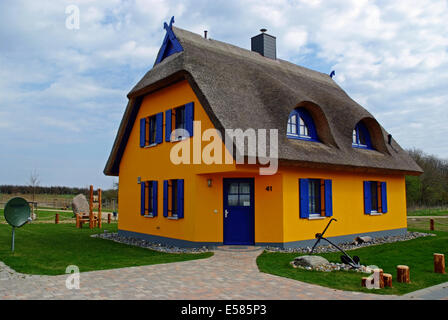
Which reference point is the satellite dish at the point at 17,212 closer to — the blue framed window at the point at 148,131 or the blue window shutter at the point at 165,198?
the blue window shutter at the point at 165,198

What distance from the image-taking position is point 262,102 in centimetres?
1209

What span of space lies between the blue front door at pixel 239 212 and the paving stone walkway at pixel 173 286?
10.1 feet

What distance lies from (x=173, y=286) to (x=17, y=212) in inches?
254

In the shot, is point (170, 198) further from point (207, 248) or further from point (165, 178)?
point (207, 248)

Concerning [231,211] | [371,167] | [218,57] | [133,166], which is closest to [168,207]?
[231,211]

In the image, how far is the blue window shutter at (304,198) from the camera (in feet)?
37.6

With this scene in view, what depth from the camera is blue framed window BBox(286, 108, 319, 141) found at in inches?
493

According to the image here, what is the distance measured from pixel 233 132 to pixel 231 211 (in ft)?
9.02

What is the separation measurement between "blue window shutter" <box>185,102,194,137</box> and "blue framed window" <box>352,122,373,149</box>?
7.15 metres

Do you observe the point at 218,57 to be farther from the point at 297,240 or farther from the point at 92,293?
→ the point at 92,293

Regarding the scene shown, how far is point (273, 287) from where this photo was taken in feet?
21.3

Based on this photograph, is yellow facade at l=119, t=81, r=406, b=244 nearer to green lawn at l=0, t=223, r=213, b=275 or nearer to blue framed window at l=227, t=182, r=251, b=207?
blue framed window at l=227, t=182, r=251, b=207

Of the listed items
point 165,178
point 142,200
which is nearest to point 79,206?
point 142,200

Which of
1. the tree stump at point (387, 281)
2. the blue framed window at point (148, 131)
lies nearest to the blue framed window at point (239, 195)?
the blue framed window at point (148, 131)
